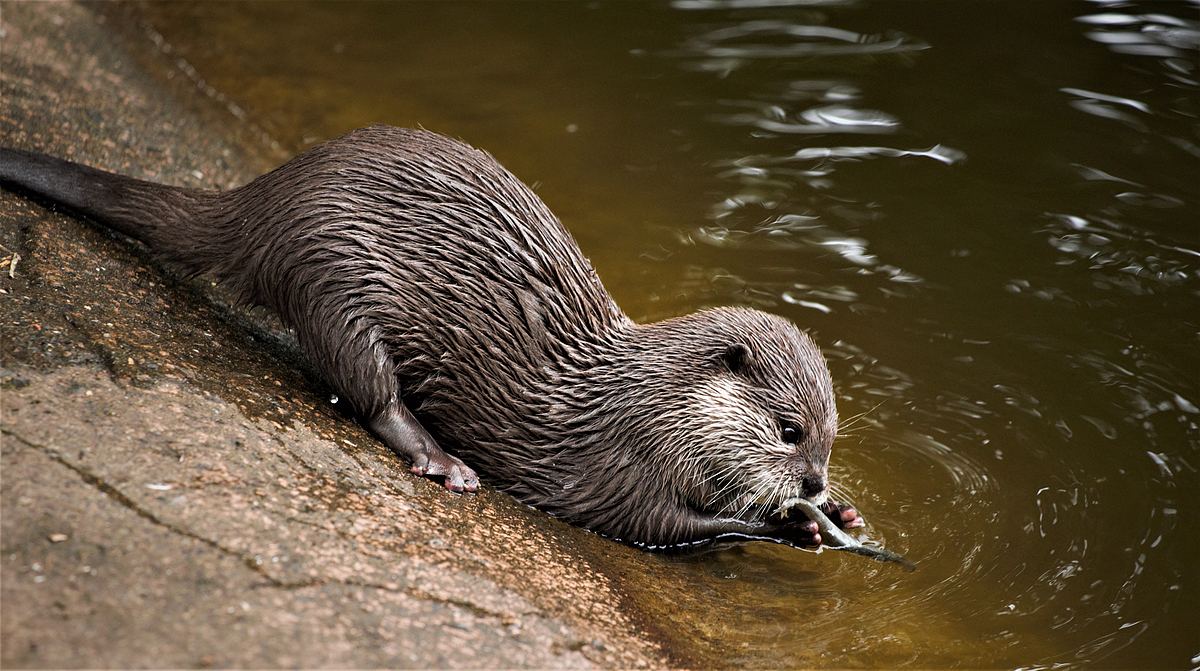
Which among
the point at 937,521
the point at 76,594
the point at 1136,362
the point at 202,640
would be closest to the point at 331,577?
the point at 202,640

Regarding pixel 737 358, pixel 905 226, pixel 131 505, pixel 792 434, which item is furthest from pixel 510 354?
pixel 905 226

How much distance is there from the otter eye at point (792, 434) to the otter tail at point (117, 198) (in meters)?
1.75

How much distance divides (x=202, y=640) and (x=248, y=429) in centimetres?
78

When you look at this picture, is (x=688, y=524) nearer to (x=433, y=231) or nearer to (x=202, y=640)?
(x=433, y=231)

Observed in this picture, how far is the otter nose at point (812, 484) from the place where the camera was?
3.19 metres

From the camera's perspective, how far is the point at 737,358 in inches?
126

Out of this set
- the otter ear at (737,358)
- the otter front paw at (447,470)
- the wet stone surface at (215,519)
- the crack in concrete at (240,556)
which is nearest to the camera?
the wet stone surface at (215,519)

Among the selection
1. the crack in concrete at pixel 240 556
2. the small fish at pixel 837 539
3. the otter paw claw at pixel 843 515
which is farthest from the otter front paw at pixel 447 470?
the otter paw claw at pixel 843 515

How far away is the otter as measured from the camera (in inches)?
124

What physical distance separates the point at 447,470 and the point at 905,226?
94.7 inches

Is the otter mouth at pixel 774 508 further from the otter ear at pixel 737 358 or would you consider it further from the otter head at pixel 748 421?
the otter ear at pixel 737 358

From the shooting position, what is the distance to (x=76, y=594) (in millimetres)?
2105

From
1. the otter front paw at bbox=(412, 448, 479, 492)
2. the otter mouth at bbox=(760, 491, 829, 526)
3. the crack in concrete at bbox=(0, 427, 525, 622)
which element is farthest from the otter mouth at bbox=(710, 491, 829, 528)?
the crack in concrete at bbox=(0, 427, 525, 622)

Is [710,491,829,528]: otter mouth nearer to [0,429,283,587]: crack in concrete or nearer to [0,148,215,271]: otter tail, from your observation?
[0,429,283,587]: crack in concrete
